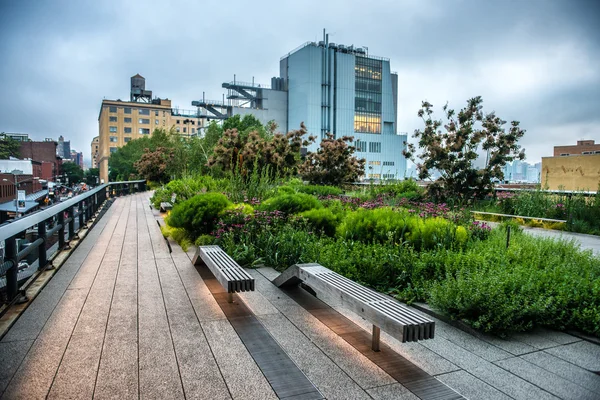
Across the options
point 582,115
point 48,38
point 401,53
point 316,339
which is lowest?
point 316,339

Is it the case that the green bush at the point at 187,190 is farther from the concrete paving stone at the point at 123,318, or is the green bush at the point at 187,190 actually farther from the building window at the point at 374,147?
the building window at the point at 374,147

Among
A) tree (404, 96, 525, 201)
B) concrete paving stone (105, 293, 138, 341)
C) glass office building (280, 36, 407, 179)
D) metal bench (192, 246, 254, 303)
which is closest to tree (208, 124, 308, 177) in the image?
tree (404, 96, 525, 201)

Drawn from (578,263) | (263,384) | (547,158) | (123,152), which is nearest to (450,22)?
(547,158)

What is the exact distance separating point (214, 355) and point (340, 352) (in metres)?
0.90

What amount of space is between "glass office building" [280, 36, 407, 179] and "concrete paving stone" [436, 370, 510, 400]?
238 feet

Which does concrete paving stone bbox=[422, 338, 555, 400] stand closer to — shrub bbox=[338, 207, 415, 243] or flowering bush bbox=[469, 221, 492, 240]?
shrub bbox=[338, 207, 415, 243]

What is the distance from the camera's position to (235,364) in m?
2.71

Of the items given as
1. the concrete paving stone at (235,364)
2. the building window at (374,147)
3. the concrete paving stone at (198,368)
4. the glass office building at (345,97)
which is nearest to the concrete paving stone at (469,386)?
the concrete paving stone at (235,364)

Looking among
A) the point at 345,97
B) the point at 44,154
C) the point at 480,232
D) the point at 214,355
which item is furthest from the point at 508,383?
the point at 44,154

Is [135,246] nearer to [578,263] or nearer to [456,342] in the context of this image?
[456,342]

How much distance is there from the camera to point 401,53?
104m

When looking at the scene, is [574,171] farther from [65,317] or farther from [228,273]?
[65,317]

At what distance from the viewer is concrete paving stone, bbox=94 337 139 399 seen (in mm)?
2308

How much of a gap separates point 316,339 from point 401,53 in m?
111
